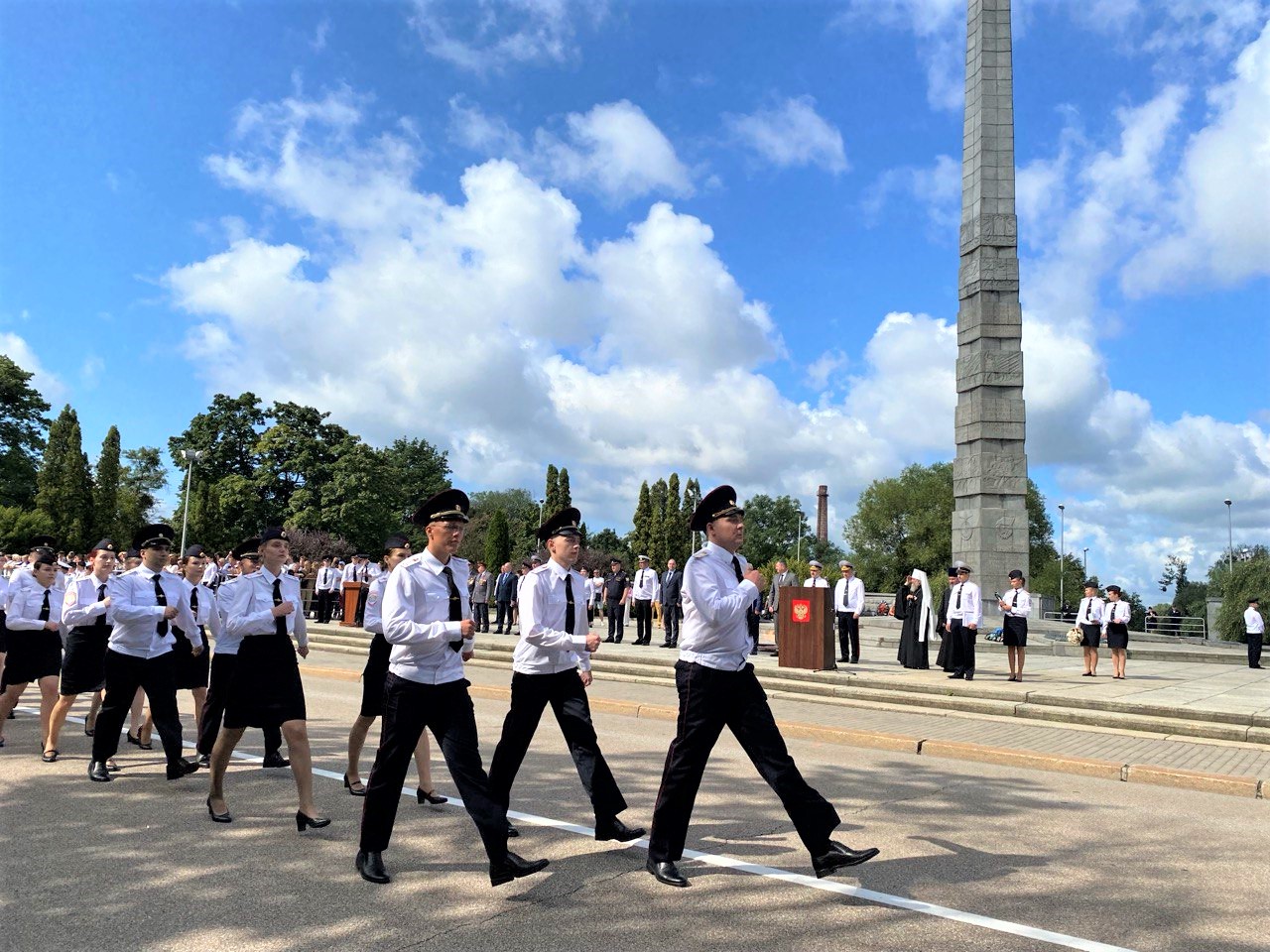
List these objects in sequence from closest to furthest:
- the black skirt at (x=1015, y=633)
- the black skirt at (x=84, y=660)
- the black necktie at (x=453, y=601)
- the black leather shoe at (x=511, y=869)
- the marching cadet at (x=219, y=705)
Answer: the black leather shoe at (x=511, y=869) → the black necktie at (x=453, y=601) → the marching cadet at (x=219, y=705) → the black skirt at (x=84, y=660) → the black skirt at (x=1015, y=633)

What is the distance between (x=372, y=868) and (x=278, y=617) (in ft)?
6.70

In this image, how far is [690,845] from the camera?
5.54 m

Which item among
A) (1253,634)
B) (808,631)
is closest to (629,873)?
(808,631)

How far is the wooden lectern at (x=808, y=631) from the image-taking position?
15.4 meters

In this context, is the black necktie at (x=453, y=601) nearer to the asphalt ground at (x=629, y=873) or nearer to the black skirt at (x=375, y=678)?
the asphalt ground at (x=629, y=873)

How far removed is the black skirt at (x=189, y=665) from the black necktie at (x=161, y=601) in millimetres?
851

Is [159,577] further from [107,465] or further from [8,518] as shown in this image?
[107,465]

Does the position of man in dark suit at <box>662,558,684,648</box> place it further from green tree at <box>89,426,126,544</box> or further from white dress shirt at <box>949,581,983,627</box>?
green tree at <box>89,426,126,544</box>

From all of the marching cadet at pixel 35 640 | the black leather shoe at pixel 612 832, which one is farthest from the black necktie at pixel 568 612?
the marching cadet at pixel 35 640

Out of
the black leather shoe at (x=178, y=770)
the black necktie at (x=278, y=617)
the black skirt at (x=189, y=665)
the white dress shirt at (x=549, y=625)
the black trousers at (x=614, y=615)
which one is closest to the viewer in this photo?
the white dress shirt at (x=549, y=625)

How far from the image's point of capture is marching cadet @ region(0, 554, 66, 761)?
852cm

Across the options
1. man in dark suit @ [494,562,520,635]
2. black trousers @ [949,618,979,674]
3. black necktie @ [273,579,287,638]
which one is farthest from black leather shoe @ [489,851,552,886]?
man in dark suit @ [494,562,520,635]

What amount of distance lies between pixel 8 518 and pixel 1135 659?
49205 millimetres

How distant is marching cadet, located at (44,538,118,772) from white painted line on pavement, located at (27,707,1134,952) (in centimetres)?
438
